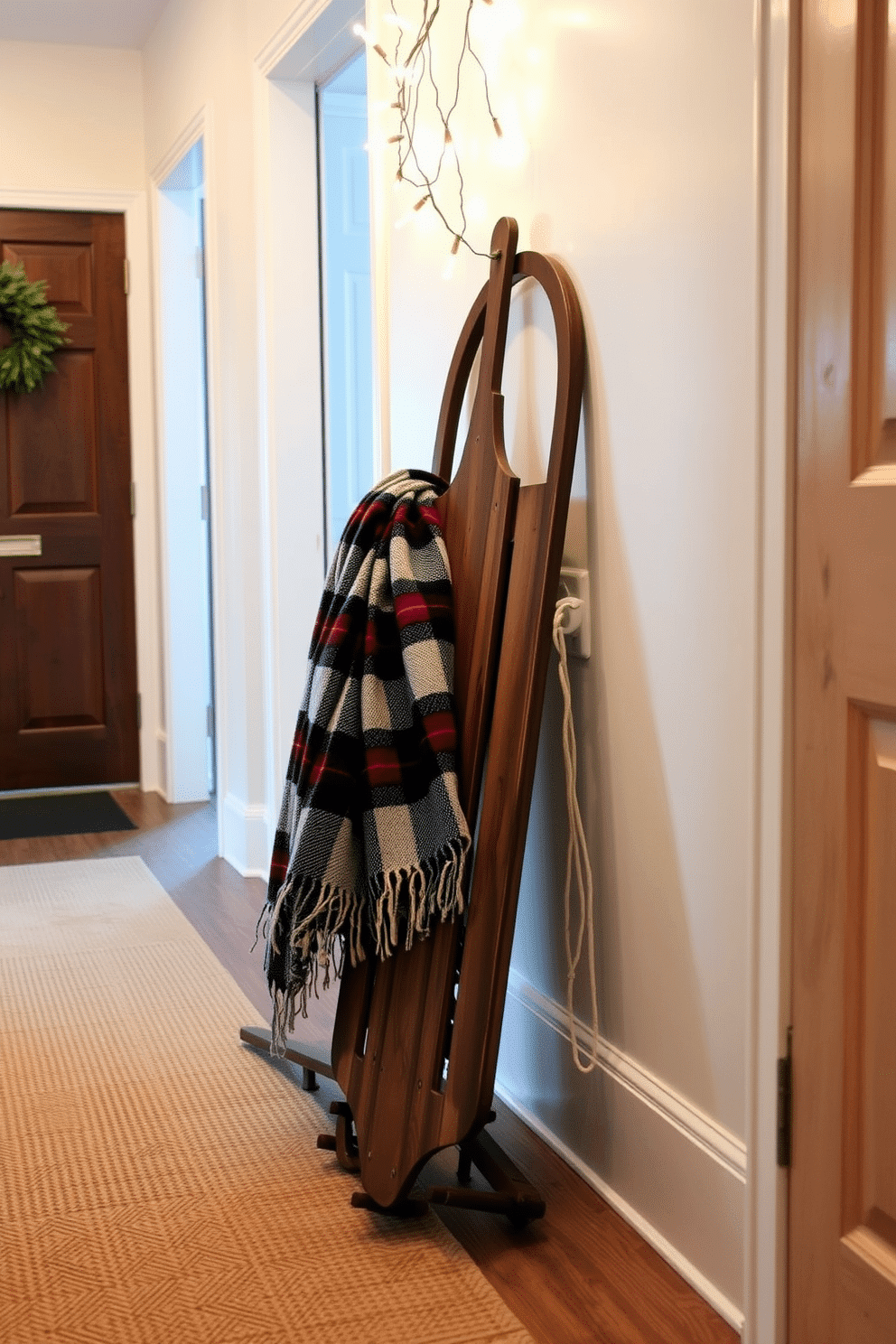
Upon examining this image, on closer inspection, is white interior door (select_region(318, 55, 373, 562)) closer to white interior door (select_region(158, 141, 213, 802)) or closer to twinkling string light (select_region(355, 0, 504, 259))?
white interior door (select_region(158, 141, 213, 802))

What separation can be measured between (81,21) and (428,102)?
8.80 feet

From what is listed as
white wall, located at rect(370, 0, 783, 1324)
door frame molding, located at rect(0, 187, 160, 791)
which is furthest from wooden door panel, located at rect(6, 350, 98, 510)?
white wall, located at rect(370, 0, 783, 1324)

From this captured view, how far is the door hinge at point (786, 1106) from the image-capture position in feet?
4.73

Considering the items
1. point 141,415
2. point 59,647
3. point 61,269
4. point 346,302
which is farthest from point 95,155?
point 59,647

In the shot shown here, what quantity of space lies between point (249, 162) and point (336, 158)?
0.98 feet

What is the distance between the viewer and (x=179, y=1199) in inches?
78.3

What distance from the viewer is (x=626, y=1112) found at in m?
1.94

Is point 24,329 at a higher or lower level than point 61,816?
higher

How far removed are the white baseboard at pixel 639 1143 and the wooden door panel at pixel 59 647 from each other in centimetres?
318

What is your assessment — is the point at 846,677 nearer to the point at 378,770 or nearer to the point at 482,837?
the point at 482,837

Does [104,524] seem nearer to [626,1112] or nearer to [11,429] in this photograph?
[11,429]

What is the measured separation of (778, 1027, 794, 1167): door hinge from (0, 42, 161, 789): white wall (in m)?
4.02

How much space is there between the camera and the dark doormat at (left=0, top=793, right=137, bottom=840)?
445 centimetres

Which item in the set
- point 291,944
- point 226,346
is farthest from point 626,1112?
point 226,346
